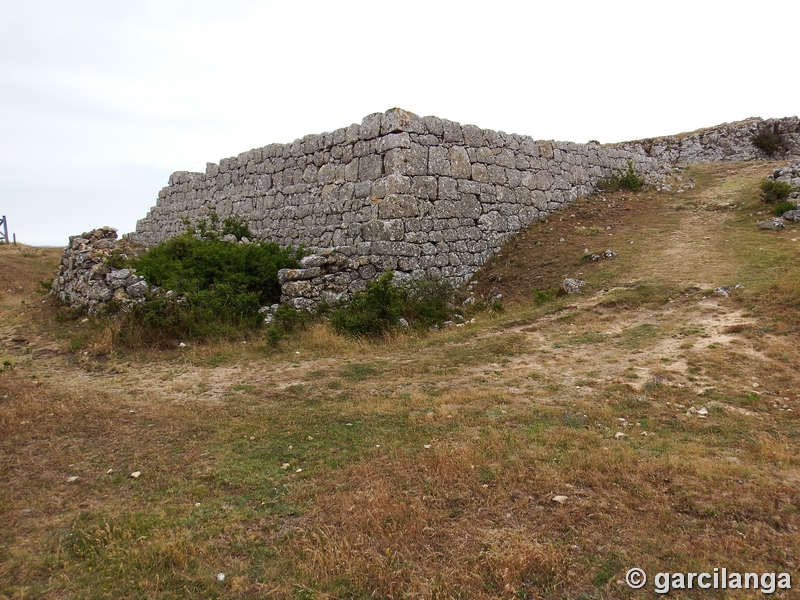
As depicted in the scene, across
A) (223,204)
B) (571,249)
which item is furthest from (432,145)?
(223,204)

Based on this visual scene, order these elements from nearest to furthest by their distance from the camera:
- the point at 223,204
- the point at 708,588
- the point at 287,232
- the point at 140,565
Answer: the point at 708,588
the point at 140,565
the point at 287,232
the point at 223,204

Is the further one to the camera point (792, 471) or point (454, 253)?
point (454, 253)

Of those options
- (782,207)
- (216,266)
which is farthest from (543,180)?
(216,266)

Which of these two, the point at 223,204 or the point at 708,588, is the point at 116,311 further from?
the point at 708,588

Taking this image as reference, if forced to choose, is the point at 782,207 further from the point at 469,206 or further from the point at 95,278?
the point at 95,278

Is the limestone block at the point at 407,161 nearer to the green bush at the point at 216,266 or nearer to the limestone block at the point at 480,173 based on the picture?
the limestone block at the point at 480,173

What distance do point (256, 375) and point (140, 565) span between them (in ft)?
14.5

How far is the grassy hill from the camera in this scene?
3242 mm

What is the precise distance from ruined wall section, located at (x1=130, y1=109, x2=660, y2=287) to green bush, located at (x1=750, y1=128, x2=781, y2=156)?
1062cm

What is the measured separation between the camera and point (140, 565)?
11.0 feet

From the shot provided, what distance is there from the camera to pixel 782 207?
13.0m

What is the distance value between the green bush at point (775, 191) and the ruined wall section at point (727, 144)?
6910 millimetres

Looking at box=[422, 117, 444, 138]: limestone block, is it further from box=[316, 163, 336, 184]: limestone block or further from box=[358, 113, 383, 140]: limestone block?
box=[316, 163, 336, 184]: limestone block

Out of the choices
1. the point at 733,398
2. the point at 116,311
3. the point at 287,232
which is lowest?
the point at 733,398
